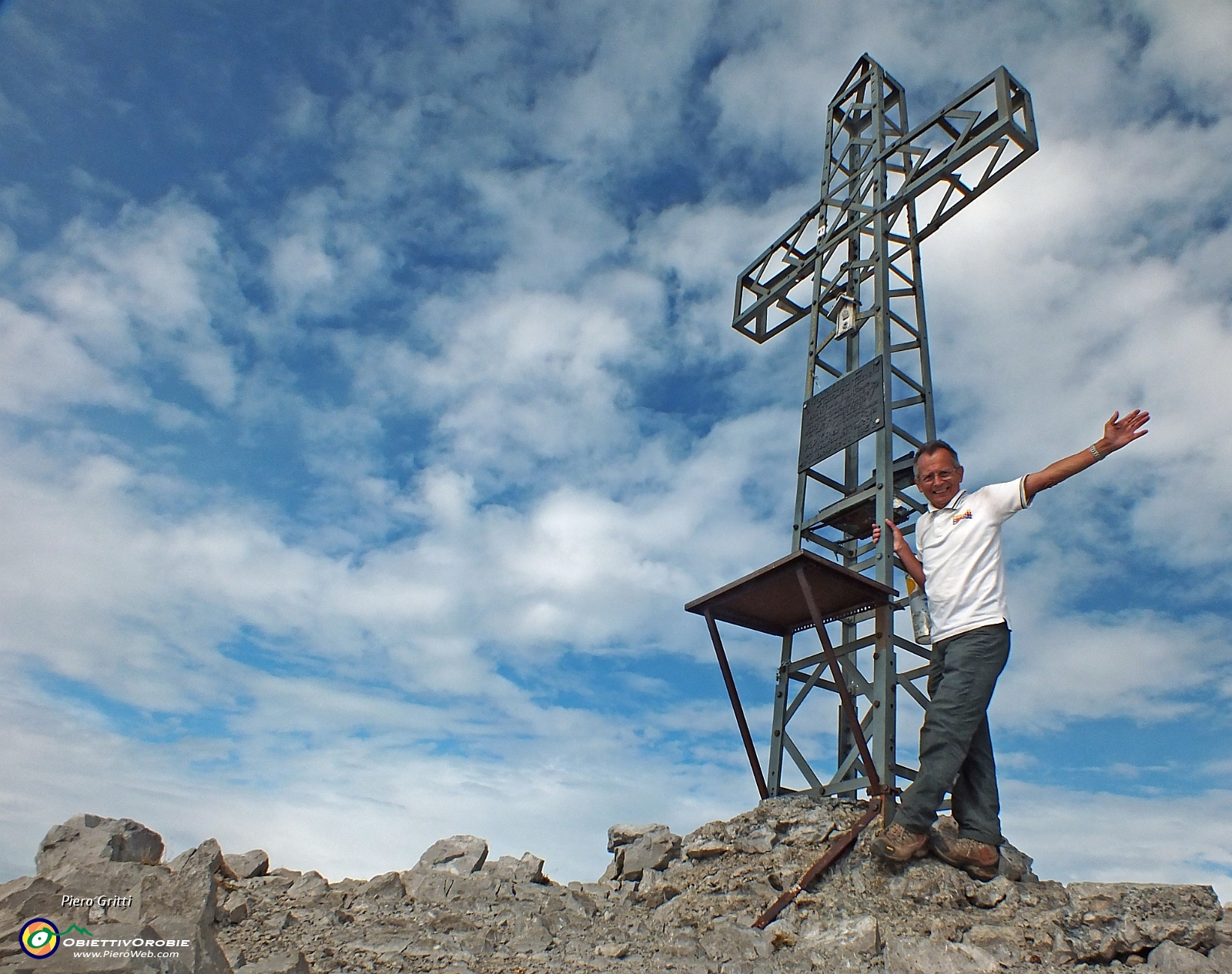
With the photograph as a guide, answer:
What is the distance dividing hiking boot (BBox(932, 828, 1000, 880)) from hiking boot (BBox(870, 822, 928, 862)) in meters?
0.14

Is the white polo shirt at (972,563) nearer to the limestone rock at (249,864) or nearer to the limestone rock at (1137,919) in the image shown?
the limestone rock at (1137,919)

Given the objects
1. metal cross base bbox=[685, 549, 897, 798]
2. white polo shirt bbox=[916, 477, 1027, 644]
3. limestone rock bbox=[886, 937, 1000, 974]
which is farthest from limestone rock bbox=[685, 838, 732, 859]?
white polo shirt bbox=[916, 477, 1027, 644]

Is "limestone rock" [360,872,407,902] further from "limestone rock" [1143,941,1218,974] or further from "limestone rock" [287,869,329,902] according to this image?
"limestone rock" [1143,941,1218,974]

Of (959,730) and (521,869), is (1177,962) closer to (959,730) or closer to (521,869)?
(959,730)

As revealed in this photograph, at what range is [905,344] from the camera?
28.8 ft

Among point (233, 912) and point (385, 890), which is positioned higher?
point (385, 890)

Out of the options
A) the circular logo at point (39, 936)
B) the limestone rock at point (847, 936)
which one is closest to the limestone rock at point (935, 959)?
the limestone rock at point (847, 936)

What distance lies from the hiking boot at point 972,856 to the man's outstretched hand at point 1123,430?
8.98 feet

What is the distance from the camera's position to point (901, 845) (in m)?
5.61

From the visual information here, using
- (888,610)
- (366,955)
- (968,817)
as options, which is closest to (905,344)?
(888,610)

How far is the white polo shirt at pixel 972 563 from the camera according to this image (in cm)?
565

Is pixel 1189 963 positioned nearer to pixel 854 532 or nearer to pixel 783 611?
pixel 783 611

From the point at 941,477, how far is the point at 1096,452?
111cm

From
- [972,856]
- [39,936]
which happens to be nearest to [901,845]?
[972,856]
